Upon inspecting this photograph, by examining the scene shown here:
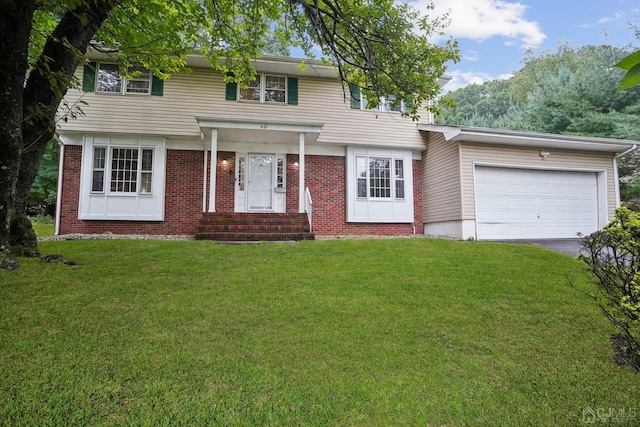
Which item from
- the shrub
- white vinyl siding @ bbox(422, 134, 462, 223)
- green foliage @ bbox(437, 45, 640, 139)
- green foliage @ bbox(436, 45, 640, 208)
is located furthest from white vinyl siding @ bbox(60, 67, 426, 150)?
the shrub

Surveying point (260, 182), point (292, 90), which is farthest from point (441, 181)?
point (260, 182)

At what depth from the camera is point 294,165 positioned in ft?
37.6

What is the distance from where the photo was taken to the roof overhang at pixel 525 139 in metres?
10.1

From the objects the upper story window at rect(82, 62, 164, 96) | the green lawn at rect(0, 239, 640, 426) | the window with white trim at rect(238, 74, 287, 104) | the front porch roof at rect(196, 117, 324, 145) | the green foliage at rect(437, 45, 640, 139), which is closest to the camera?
the green lawn at rect(0, 239, 640, 426)

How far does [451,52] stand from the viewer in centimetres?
845

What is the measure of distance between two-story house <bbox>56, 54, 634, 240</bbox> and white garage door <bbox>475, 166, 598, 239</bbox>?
0.12 ft

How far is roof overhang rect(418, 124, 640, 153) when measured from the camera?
1011cm

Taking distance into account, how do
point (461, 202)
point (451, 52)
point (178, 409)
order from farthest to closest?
point (461, 202), point (451, 52), point (178, 409)

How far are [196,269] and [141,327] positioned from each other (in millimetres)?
2070

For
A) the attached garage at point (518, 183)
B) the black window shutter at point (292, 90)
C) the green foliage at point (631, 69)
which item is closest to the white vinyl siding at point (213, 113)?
the black window shutter at point (292, 90)

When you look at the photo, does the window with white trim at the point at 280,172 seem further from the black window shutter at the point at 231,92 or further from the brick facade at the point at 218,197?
the black window shutter at the point at 231,92

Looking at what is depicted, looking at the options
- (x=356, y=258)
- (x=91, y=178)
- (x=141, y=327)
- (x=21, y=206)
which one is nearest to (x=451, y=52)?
(x=356, y=258)

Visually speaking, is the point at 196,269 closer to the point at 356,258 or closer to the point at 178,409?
the point at 356,258

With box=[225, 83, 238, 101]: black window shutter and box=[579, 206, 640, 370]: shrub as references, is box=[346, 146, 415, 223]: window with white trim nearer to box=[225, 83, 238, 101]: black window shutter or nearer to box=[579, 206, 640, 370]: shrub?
box=[225, 83, 238, 101]: black window shutter
